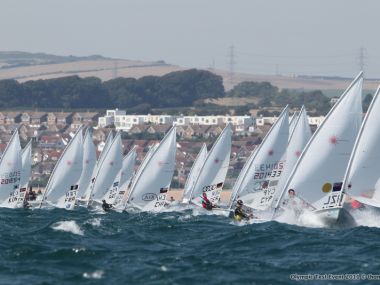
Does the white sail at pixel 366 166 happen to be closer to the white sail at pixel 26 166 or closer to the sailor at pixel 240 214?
the sailor at pixel 240 214

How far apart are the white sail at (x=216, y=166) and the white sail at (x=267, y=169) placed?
8.78 metres

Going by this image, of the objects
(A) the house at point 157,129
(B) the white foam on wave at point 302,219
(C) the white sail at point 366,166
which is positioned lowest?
(A) the house at point 157,129

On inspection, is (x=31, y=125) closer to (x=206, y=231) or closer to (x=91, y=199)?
(x=91, y=199)

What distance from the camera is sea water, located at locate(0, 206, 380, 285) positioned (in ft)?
100

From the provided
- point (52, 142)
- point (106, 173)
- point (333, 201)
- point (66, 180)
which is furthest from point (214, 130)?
point (333, 201)

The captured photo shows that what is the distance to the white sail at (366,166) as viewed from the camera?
4047cm

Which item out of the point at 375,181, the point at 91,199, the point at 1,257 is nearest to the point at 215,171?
the point at 91,199

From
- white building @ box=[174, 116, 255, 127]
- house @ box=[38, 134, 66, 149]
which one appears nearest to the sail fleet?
house @ box=[38, 134, 66, 149]

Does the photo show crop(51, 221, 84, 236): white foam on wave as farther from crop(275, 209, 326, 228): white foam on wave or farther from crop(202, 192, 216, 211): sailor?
crop(202, 192, 216, 211): sailor

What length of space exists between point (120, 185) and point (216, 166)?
10601 millimetres

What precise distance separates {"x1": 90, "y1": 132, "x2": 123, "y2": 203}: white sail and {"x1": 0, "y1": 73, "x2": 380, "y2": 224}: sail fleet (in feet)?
0.18

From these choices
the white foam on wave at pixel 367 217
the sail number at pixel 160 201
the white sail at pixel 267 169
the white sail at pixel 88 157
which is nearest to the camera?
the white foam on wave at pixel 367 217

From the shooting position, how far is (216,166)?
59750mm

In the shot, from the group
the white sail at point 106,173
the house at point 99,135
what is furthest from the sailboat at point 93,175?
the house at point 99,135
